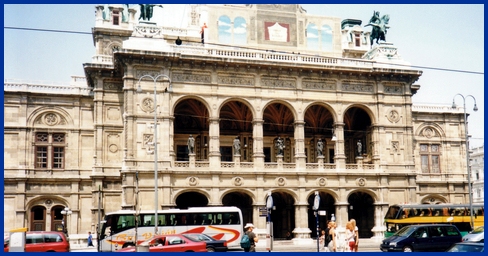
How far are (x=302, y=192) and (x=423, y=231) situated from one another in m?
13.3

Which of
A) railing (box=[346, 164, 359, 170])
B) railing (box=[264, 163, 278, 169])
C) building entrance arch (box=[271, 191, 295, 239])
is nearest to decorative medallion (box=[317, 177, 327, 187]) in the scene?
railing (box=[346, 164, 359, 170])

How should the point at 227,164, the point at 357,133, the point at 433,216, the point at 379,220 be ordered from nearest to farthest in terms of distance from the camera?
1. the point at 433,216
2. the point at 227,164
3. the point at 379,220
4. the point at 357,133

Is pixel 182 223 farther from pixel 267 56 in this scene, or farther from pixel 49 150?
pixel 49 150

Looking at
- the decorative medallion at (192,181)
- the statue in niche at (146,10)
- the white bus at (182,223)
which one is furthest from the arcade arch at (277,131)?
the white bus at (182,223)

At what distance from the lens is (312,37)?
49.2m

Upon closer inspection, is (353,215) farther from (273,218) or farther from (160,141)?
(160,141)

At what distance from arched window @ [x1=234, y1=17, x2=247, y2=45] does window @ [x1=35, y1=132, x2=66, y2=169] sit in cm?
1540

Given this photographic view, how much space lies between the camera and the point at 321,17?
49.8 metres

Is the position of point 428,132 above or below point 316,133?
above

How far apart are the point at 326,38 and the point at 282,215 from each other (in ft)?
50.4

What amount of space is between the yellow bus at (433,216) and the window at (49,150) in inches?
977

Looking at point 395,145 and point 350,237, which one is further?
point 395,145

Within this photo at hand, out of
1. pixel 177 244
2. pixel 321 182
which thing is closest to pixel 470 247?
pixel 177 244

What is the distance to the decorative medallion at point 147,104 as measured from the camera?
4012 cm
